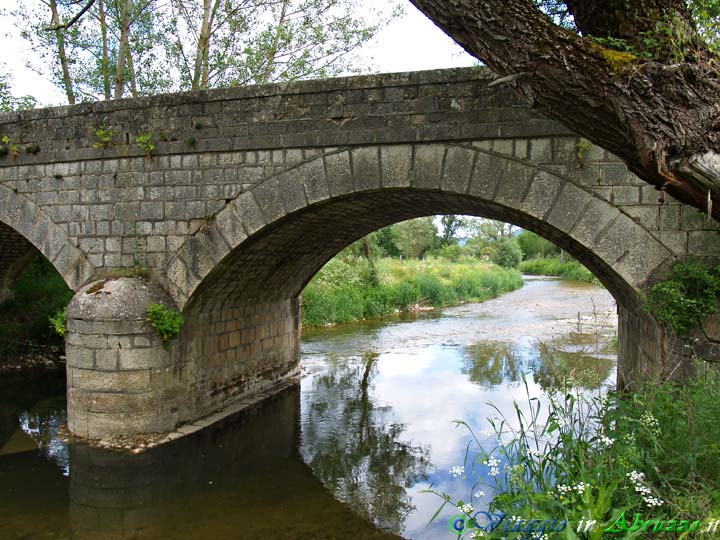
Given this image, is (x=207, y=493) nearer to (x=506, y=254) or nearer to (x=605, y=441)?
(x=605, y=441)

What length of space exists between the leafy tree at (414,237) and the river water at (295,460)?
84.8 feet

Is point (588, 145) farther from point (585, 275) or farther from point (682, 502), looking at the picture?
point (585, 275)

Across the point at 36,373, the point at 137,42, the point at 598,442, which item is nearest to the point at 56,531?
the point at 598,442

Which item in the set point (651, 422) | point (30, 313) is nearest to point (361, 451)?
point (651, 422)

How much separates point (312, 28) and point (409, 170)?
8.32 meters

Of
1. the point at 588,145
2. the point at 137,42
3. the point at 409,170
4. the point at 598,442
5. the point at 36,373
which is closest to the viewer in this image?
the point at 598,442

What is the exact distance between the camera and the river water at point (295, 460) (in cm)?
488

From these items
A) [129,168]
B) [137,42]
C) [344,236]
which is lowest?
[344,236]

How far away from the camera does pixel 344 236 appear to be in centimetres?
902

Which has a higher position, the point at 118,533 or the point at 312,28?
the point at 312,28

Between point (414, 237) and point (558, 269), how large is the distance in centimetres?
1182

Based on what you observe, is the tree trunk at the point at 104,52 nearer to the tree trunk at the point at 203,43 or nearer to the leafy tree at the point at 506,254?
the tree trunk at the point at 203,43

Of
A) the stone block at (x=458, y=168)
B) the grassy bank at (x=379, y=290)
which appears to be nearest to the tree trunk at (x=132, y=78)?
the grassy bank at (x=379, y=290)

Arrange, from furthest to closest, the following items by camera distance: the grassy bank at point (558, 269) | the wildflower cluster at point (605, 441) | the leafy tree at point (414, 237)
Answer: the leafy tree at point (414, 237)
the grassy bank at point (558, 269)
the wildflower cluster at point (605, 441)
